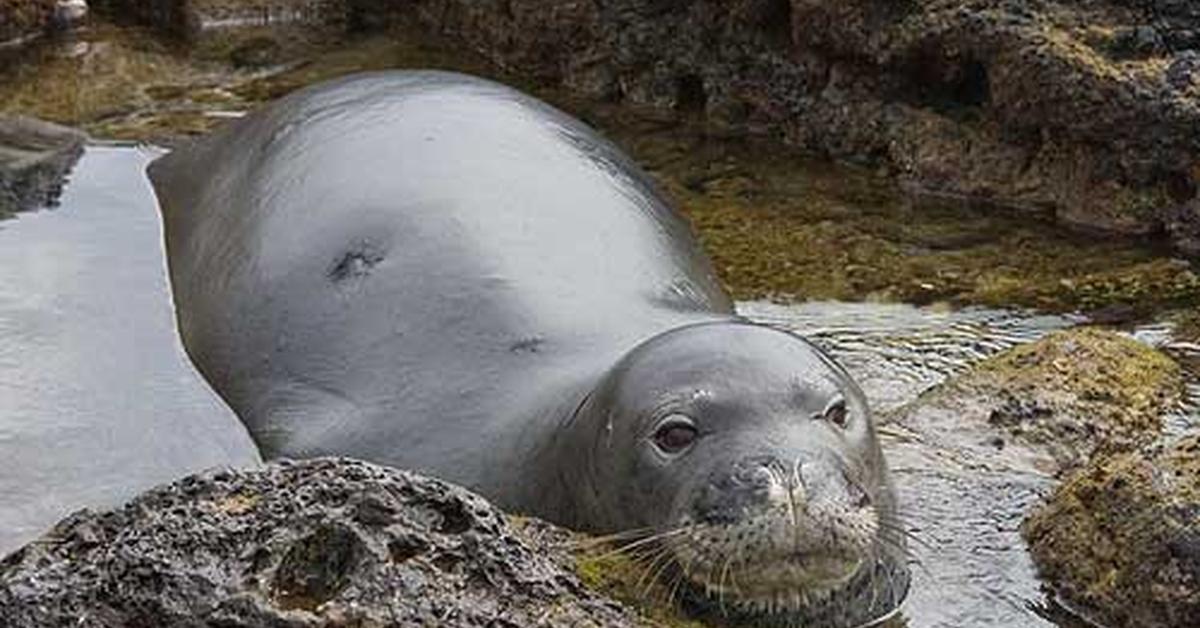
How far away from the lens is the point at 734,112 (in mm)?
9156

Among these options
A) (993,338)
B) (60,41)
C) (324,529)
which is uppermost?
(324,529)

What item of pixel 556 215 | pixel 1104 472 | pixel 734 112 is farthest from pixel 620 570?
pixel 734 112

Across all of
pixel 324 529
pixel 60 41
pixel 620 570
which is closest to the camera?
pixel 324 529

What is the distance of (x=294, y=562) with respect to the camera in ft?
12.5

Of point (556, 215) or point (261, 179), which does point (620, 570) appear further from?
point (261, 179)

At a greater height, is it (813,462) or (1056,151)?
(813,462)

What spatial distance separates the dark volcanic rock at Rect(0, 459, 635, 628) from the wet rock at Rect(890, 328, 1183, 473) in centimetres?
202

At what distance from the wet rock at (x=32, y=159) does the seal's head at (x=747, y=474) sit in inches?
128

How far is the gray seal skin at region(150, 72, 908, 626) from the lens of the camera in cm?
449

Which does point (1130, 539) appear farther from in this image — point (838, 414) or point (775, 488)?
point (775, 488)

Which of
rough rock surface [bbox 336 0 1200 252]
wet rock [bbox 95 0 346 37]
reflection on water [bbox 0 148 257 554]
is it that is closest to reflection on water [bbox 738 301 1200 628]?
rough rock surface [bbox 336 0 1200 252]

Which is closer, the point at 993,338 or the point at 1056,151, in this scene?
the point at 993,338

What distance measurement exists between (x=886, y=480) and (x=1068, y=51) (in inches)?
131

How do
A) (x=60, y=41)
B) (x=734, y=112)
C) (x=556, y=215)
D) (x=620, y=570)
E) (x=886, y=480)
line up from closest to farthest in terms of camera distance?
(x=620, y=570), (x=886, y=480), (x=556, y=215), (x=734, y=112), (x=60, y=41)
